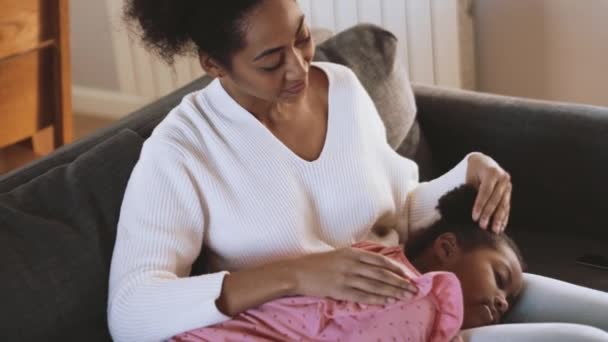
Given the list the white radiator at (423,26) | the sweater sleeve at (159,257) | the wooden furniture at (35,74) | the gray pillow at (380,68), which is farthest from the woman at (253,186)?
the wooden furniture at (35,74)

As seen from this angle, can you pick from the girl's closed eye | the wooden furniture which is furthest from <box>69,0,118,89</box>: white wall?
the girl's closed eye

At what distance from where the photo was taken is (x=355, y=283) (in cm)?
130

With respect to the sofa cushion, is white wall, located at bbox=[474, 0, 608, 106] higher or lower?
lower

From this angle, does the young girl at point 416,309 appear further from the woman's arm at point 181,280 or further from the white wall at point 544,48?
the white wall at point 544,48

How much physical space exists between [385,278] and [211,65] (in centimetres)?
46

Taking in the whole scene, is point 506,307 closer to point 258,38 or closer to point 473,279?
point 473,279

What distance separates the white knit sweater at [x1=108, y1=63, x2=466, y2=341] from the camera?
1322 mm

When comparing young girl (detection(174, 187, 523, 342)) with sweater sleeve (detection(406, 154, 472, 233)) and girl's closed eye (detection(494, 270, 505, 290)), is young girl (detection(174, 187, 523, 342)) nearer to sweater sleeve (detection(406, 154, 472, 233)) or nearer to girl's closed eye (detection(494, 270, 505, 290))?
girl's closed eye (detection(494, 270, 505, 290))

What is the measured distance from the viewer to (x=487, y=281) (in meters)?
1.49

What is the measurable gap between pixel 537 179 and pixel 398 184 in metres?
0.47

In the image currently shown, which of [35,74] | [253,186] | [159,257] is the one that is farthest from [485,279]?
[35,74]

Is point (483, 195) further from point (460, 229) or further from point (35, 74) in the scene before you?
point (35, 74)

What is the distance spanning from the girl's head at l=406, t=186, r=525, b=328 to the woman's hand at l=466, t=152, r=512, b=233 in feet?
0.08

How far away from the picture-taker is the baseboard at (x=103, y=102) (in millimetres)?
3388
